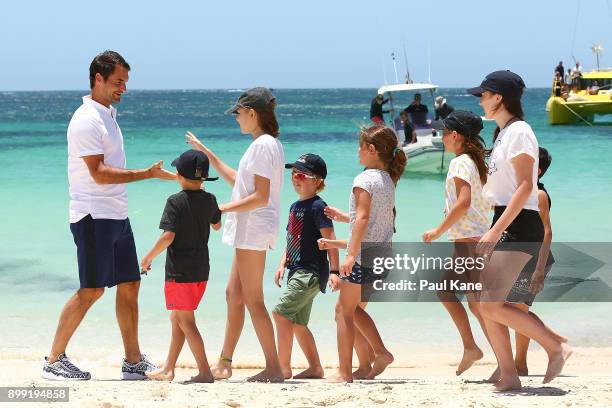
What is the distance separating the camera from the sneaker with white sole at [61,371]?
16.3 feet

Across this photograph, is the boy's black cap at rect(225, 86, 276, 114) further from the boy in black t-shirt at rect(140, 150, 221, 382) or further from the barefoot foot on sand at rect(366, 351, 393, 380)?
the barefoot foot on sand at rect(366, 351, 393, 380)

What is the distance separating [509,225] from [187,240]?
1588 mm

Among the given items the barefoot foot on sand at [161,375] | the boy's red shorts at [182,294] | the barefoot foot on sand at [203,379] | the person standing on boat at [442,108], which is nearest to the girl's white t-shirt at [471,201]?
the boy's red shorts at [182,294]

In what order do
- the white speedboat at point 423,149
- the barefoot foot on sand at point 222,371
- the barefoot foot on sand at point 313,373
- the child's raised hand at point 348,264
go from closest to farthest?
1. the child's raised hand at point 348,264
2. the barefoot foot on sand at point 222,371
3. the barefoot foot on sand at point 313,373
4. the white speedboat at point 423,149

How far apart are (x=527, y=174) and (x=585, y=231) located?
897 centimetres

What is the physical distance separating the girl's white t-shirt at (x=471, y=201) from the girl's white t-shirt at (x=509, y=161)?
37 cm

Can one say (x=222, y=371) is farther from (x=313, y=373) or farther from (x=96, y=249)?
(x=96, y=249)

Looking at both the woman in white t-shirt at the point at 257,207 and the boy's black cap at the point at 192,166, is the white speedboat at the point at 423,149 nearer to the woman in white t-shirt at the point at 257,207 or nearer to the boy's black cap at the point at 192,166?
the woman in white t-shirt at the point at 257,207

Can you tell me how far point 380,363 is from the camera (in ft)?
17.2

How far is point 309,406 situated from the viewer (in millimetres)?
4402

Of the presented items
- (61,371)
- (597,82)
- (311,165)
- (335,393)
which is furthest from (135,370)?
(597,82)

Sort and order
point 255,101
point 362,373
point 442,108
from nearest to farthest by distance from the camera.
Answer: point 255,101 < point 362,373 < point 442,108

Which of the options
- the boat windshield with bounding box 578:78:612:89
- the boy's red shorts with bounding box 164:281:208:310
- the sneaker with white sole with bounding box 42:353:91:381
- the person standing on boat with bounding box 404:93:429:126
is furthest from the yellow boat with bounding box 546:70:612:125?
the sneaker with white sole with bounding box 42:353:91:381

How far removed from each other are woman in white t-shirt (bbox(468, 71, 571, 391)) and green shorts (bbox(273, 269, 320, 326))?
102 cm
